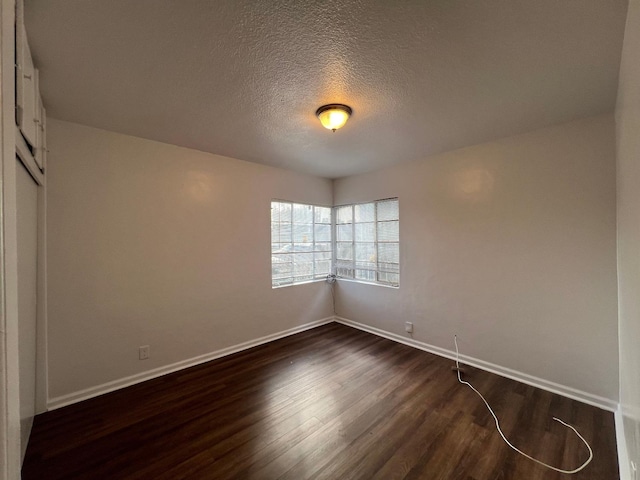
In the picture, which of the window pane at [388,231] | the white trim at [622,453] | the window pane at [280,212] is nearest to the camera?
the white trim at [622,453]

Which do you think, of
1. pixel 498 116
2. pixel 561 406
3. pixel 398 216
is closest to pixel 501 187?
pixel 498 116

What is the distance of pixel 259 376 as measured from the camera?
2594 mm

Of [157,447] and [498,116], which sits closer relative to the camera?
[157,447]

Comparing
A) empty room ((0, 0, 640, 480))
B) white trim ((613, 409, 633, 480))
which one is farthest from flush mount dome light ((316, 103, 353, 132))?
white trim ((613, 409, 633, 480))

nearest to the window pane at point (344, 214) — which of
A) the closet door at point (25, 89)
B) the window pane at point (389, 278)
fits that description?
the window pane at point (389, 278)

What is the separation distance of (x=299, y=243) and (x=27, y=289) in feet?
9.24

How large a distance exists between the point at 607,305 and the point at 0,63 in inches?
141

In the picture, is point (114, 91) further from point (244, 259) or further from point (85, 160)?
point (244, 259)

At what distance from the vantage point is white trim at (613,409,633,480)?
4.73 feet

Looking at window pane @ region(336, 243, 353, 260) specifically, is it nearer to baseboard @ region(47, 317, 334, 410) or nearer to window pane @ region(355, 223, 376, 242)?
window pane @ region(355, 223, 376, 242)

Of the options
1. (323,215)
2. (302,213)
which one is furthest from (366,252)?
(302,213)

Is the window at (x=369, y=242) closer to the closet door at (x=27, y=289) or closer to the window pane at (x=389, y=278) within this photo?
the window pane at (x=389, y=278)

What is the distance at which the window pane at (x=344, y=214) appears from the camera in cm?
416

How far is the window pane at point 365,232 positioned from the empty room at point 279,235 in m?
0.21
